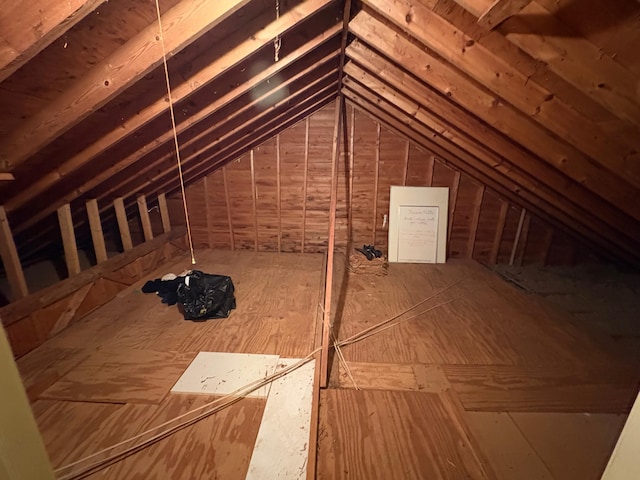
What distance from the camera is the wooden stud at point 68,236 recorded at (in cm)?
242

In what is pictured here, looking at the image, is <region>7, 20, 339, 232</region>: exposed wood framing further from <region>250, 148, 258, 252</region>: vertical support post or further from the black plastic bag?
<region>250, 148, 258, 252</region>: vertical support post

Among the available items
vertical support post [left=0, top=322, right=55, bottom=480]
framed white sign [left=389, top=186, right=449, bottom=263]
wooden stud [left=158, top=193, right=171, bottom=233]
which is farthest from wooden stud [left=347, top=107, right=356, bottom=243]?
vertical support post [left=0, top=322, right=55, bottom=480]

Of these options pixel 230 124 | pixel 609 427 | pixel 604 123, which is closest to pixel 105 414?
pixel 230 124

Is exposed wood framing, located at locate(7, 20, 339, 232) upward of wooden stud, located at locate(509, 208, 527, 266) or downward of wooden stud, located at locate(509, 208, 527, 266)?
upward

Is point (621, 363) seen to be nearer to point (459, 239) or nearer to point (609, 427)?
point (609, 427)

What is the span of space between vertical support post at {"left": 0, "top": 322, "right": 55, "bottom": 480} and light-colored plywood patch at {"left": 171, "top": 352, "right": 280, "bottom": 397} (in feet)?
4.72

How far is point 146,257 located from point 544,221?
17.0ft

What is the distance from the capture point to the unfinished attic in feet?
4.21

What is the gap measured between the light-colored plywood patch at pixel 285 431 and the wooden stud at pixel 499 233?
3518 mm

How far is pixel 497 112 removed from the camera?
189 cm

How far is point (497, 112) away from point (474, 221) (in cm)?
258

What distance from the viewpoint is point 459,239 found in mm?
4281

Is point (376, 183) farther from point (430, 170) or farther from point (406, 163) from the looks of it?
point (430, 170)

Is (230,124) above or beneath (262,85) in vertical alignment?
beneath
